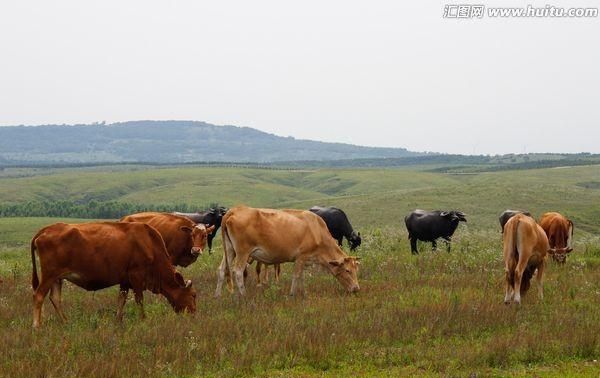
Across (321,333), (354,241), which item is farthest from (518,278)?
(354,241)

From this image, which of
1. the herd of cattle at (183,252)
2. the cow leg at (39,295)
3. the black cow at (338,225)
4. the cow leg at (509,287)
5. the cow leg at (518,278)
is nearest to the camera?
the cow leg at (39,295)

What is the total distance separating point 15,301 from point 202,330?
5.93 metres

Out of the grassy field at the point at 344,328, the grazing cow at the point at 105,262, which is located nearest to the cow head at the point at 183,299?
the grazing cow at the point at 105,262

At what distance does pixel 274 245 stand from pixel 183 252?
3288 mm

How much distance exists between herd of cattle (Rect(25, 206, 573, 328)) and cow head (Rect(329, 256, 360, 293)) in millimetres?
24

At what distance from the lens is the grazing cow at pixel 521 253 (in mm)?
13235

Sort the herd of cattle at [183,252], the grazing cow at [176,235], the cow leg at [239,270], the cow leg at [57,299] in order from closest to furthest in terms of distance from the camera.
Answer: the herd of cattle at [183,252]
the cow leg at [57,299]
the cow leg at [239,270]
the grazing cow at [176,235]

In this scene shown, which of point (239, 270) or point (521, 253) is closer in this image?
point (521, 253)

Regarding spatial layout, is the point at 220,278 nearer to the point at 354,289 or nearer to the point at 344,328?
the point at 354,289

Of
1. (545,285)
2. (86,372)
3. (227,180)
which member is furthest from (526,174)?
(86,372)

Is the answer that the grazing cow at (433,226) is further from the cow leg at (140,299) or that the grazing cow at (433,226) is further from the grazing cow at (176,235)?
the cow leg at (140,299)

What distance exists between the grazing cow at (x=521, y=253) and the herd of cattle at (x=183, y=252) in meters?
0.02

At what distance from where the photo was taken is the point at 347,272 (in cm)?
1527

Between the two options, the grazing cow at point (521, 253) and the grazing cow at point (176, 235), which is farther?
the grazing cow at point (176, 235)
